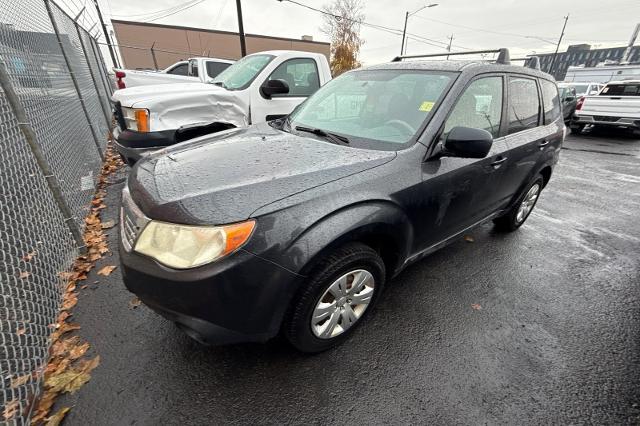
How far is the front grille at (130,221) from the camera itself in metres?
1.56

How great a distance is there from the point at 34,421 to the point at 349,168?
85.3 inches

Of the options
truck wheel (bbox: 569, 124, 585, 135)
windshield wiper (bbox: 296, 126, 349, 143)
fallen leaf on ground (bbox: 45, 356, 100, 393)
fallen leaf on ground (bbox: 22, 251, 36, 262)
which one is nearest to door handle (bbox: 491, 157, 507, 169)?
windshield wiper (bbox: 296, 126, 349, 143)

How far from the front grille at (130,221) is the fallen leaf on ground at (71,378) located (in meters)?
0.88

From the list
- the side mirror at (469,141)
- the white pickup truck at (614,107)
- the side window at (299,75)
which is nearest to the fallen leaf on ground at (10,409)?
the side mirror at (469,141)

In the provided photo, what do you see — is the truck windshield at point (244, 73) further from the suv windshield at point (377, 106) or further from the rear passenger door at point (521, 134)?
the rear passenger door at point (521, 134)

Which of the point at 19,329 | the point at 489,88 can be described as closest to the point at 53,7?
the point at 19,329

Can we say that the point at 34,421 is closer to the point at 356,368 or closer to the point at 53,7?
the point at 356,368

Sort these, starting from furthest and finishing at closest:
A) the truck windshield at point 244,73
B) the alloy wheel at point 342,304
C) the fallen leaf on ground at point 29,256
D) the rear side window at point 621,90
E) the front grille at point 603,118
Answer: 1. the front grille at point 603,118
2. the rear side window at point 621,90
3. the truck windshield at point 244,73
4. the fallen leaf on ground at point 29,256
5. the alloy wheel at point 342,304

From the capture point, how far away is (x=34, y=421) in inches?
62.2

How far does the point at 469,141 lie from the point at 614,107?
11.7 meters

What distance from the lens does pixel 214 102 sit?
387cm

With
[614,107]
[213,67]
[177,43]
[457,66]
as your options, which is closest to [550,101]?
[457,66]


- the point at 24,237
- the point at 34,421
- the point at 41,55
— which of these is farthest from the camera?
the point at 41,55

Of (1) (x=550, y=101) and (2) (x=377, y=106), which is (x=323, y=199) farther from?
(1) (x=550, y=101)
